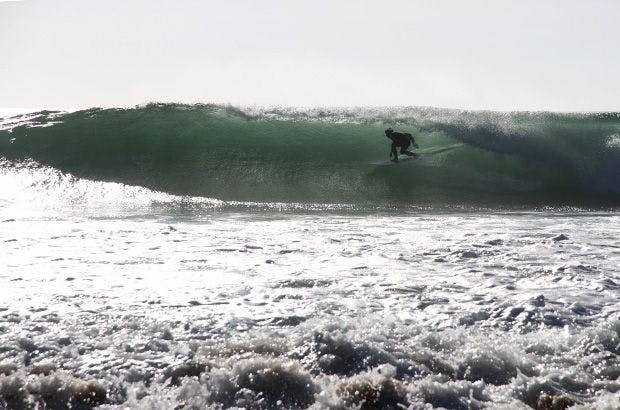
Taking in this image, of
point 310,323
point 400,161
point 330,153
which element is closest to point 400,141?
point 400,161

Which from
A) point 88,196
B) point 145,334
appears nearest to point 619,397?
point 145,334

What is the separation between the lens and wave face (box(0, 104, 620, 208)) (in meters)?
11.9

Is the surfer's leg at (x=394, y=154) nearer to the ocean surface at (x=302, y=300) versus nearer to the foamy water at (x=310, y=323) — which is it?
the ocean surface at (x=302, y=300)

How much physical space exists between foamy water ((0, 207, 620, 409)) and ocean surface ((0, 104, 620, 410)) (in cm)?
1

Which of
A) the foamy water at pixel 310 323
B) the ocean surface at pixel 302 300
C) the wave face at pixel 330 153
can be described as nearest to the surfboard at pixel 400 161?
the wave face at pixel 330 153

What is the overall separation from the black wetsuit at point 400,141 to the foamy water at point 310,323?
7.35 metres

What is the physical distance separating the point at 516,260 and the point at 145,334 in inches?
122

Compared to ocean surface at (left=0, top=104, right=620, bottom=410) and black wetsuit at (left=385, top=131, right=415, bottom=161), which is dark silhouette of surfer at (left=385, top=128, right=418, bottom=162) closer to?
black wetsuit at (left=385, top=131, right=415, bottom=161)

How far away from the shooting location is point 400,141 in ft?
44.5

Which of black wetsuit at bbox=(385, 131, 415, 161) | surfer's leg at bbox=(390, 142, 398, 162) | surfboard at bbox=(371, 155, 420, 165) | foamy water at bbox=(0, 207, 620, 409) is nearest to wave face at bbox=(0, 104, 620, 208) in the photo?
surfboard at bbox=(371, 155, 420, 165)

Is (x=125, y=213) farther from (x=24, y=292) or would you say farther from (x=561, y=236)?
(x=561, y=236)

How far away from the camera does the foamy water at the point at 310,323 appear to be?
282cm

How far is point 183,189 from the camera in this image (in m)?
11.6

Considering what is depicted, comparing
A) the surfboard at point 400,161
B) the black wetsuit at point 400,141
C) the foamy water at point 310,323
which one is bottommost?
the foamy water at point 310,323
